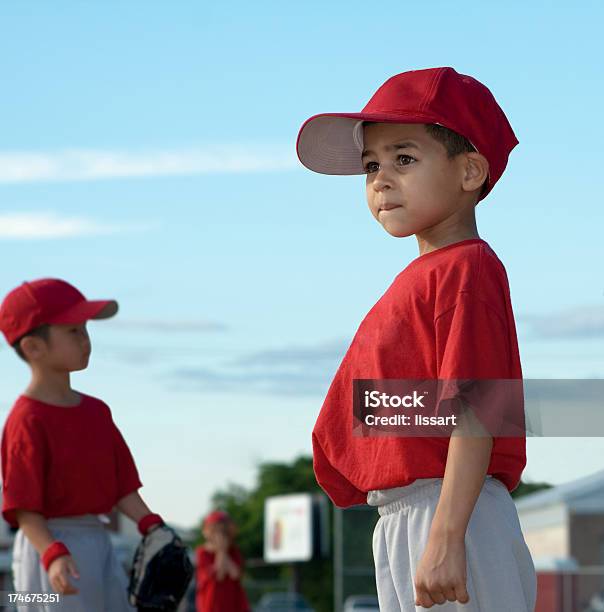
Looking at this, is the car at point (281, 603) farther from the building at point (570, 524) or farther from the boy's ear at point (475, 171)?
the boy's ear at point (475, 171)

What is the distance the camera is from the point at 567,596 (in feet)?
64.4

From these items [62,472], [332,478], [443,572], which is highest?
[62,472]

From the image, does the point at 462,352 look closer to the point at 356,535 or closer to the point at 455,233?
the point at 455,233

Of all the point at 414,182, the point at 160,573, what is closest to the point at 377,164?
the point at 414,182

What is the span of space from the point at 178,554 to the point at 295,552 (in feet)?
168

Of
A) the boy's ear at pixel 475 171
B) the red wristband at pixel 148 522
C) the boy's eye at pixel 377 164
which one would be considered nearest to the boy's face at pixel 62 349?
the red wristband at pixel 148 522

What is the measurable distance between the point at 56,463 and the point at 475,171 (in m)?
2.49

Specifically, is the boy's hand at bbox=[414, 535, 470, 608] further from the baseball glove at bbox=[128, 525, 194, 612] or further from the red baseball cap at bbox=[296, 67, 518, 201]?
the baseball glove at bbox=[128, 525, 194, 612]

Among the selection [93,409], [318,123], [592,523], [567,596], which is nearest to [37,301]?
[93,409]

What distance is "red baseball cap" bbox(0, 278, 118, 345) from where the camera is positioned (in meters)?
5.25

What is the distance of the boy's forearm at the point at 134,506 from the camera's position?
509 cm

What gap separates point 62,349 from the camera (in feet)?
17.1

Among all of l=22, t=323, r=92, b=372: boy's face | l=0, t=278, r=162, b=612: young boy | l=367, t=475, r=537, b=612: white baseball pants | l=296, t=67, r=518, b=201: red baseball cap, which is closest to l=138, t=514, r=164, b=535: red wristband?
l=0, t=278, r=162, b=612: young boy

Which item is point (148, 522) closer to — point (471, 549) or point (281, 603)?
point (471, 549)
